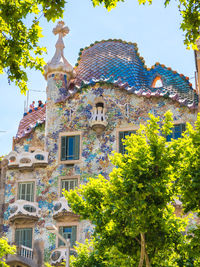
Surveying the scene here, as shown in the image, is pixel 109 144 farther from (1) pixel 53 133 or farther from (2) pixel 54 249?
(2) pixel 54 249

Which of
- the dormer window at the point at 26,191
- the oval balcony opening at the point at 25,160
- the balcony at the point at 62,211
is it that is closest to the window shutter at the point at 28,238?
the balcony at the point at 62,211

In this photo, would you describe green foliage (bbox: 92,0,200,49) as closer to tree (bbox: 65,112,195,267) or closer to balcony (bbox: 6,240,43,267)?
tree (bbox: 65,112,195,267)

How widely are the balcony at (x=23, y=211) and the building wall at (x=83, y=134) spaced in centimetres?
31

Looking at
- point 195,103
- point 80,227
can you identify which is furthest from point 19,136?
point 195,103

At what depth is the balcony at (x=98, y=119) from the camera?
2545cm

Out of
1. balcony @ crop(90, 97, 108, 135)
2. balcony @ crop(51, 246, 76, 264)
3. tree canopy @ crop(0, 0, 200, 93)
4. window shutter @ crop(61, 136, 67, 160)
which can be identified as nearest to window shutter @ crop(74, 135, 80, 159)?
window shutter @ crop(61, 136, 67, 160)

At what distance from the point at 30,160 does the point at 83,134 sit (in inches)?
107

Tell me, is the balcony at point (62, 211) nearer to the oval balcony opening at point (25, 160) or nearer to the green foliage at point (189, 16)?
the oval balcony opening at point (25, 160)

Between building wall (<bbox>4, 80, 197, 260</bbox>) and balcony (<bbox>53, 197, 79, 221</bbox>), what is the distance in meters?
0.31

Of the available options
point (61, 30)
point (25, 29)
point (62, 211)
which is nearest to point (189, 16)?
point (25, 29)

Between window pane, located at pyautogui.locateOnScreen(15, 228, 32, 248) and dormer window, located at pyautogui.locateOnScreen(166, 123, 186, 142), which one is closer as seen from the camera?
window pane, located at pyautogui.locateOnScreen(15, 228, 32, 248)

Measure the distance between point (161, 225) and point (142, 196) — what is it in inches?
48.6

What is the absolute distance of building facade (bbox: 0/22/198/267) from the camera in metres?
24.0

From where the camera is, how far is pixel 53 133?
86.1 ft
